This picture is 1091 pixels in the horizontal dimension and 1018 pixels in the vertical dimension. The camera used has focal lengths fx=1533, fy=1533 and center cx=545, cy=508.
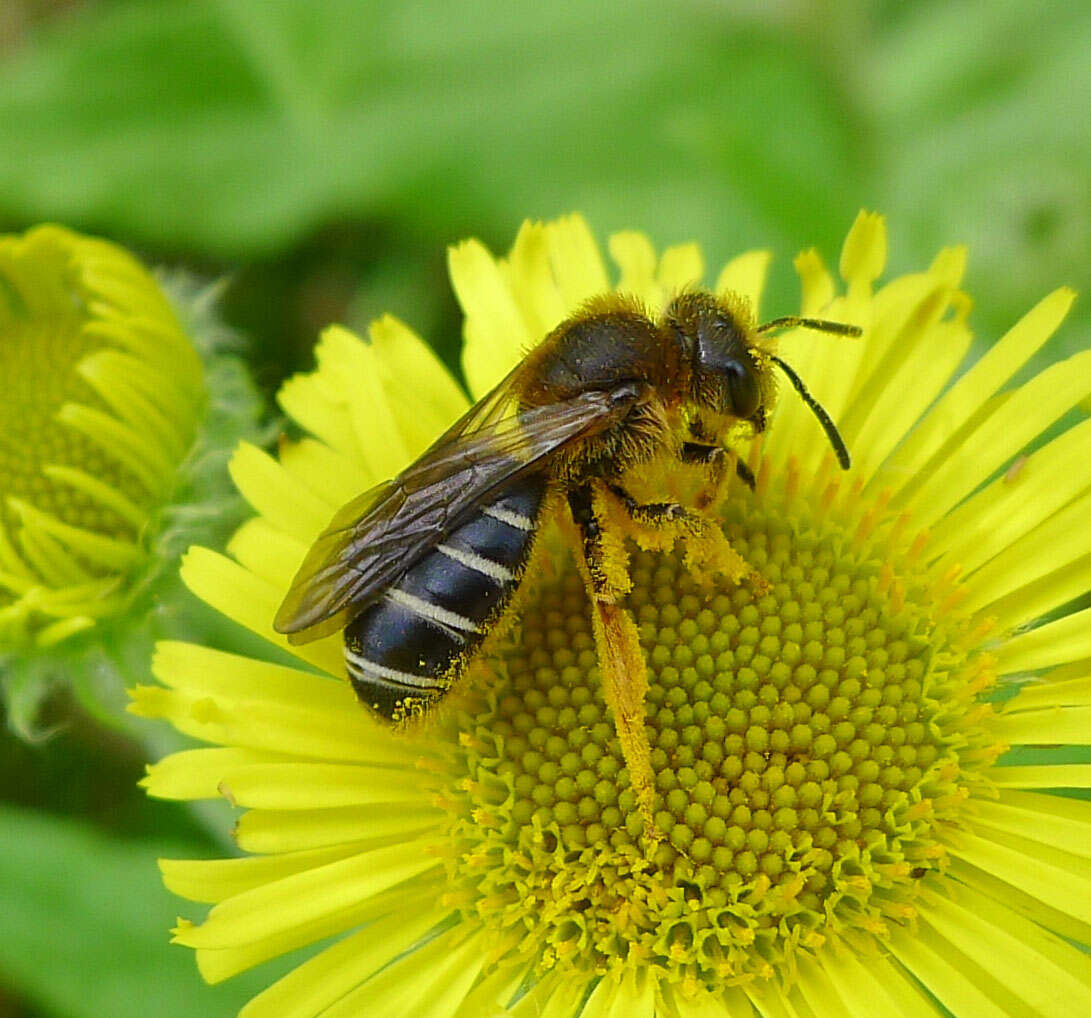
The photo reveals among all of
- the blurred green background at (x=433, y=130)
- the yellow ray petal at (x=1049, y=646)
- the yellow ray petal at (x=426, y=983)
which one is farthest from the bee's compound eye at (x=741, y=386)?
the blurred green background at (x=433, y=130)

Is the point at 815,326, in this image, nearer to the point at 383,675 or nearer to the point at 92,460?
the point at 383,675

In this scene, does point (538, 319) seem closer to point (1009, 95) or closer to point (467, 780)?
point (467, 780)

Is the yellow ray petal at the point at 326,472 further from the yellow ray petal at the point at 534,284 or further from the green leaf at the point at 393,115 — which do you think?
the green leaf at the point at 393,115

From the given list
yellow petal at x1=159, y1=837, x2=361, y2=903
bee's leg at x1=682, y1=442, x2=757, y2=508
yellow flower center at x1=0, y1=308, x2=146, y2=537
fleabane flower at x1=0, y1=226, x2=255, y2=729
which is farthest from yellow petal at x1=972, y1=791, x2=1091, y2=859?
yellow flower center at x1=0, y1=308, x2=146, y2=537

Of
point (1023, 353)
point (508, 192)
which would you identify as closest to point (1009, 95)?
point (508, 192)

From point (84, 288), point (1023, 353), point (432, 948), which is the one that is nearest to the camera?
point (432, 948)
